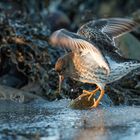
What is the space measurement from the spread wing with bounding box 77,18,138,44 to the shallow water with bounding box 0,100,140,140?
945 mm

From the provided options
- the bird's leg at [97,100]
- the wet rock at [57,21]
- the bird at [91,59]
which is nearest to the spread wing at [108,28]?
the bird at [91,59]

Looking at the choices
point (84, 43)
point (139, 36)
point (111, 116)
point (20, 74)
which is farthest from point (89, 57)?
point (139, 36)

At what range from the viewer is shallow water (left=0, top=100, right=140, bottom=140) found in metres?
6.03

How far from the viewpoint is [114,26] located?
341 inches

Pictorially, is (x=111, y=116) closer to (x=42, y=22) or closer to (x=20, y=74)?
(x=20, y=74)

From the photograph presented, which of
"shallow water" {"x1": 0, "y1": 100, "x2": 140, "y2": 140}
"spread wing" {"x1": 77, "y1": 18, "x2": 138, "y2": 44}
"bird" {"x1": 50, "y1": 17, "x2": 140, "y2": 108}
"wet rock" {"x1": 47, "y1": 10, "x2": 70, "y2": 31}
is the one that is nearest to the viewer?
"shallow water" {"x1": 0, "y1": 100, "x2": 140, "y2": 140}

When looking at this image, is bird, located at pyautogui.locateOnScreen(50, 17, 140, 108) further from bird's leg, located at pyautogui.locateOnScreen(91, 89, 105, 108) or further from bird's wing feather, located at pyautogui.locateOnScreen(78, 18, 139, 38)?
bird's wing feather, located at pyautogui.locateOnScreen(78, 18, 139, 38)

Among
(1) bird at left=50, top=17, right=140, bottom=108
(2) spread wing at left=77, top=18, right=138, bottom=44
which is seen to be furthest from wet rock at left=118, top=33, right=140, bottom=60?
(1) bird at left=50, top=17, right=140, bottom=108

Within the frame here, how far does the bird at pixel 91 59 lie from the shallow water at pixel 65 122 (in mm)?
378

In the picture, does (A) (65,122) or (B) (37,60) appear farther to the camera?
(B) (37,60)

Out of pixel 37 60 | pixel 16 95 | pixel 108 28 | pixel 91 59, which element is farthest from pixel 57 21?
pixel 91 59

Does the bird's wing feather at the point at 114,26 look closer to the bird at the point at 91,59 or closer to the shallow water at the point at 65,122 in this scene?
the bird at the point at 91,59

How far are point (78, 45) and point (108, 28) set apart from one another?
1.19 m

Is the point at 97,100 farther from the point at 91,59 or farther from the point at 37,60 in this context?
the point at 37,60
